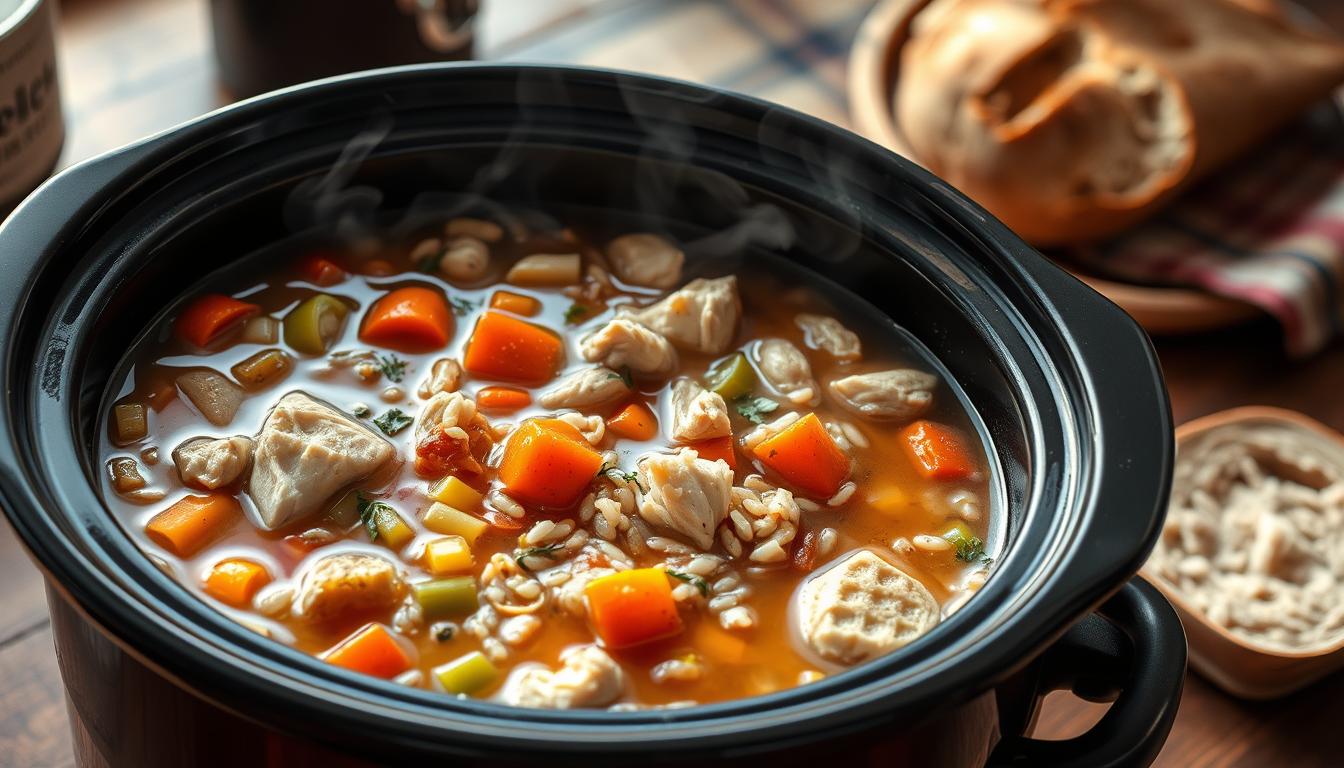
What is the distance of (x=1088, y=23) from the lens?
11.2 ft

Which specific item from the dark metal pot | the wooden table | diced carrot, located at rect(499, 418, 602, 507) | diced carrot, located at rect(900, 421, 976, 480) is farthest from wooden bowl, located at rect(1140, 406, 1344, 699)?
diced carrot, located at rect(499, 418, 602, 507)

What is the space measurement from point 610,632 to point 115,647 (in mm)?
644

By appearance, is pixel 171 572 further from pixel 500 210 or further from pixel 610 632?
pixel 500 210

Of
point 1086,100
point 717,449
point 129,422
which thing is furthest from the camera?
point 1086,100

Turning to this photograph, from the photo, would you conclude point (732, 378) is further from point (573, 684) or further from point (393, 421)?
point (573, 684)

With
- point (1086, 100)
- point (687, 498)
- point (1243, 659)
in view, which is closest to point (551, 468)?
point (687, 498)

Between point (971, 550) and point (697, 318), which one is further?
point (697, 318)

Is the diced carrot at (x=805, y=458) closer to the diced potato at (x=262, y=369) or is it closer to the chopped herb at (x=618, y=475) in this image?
the chopped herb at (x=618, y=475)

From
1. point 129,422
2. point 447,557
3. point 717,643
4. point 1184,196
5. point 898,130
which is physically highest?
point 129,422

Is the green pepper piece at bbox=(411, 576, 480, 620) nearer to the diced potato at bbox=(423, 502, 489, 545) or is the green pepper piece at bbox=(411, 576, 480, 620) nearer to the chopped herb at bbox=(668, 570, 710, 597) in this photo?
the diced potato at bbox=(423, 502, 489, 545)

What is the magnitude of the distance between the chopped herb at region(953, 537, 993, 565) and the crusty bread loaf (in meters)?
1.34

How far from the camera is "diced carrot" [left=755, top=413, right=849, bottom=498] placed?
85.9 inches

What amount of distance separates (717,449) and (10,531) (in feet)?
3.38

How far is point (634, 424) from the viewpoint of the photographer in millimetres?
2248
